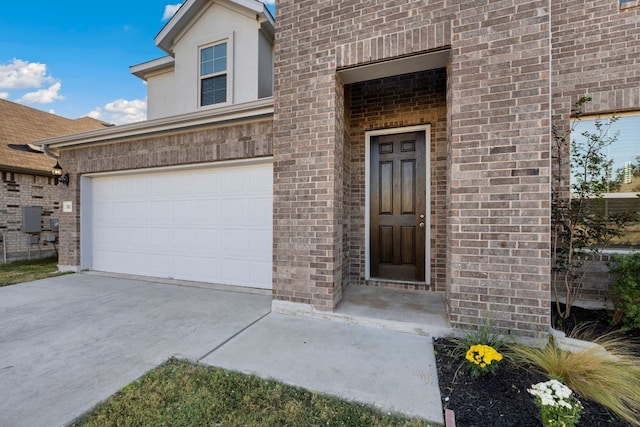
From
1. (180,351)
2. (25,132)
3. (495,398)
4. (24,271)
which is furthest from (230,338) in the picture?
(25,132)

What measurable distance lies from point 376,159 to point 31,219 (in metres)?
11.0

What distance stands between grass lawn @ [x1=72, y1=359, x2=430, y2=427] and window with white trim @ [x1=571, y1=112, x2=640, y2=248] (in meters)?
3.94

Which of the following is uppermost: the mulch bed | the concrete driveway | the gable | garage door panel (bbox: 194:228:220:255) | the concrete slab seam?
the gable

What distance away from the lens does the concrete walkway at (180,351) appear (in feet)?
6.86

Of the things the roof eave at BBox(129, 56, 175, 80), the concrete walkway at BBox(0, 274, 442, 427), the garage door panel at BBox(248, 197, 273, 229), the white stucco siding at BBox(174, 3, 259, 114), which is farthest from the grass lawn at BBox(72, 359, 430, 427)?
the roof eave at BBox(129, 56, 175, 80)

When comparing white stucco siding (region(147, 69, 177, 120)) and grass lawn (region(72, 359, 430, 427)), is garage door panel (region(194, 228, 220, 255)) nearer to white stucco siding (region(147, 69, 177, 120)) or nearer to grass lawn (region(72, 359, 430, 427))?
grass lawn (region(72, 359, 430, 427))

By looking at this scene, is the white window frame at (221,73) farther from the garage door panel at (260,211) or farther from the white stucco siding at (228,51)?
the garage door panel at (260,211)

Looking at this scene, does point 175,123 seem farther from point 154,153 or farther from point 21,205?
point 21,205

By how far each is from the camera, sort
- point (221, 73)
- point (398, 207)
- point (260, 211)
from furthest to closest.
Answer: point (221, 73) < point (260, 211) < point (398, 207)

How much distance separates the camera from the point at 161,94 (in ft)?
25.4

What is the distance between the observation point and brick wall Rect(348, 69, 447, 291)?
13.9 ft

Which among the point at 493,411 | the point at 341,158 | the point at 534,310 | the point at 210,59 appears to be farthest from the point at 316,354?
the point at 210,59

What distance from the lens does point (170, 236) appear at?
568 centimetres

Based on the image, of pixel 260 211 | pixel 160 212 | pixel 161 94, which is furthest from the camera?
pixel 161 94
